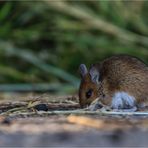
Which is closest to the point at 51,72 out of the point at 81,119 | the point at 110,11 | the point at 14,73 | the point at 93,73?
the point at 14,73

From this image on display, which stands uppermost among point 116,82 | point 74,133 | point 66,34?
point 66,34

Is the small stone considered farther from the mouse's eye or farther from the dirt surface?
the dirt surface

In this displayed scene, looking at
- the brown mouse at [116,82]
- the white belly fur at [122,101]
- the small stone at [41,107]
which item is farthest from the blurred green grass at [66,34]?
the small stone at [41,107]

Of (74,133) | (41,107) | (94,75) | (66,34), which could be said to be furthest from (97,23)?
(74,133)

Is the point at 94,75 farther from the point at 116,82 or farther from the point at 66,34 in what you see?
the point at 66,34

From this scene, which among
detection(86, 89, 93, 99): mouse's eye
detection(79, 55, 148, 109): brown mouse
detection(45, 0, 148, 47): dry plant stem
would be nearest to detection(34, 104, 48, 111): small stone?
detection(79, 55, 148, 109): brown mouse

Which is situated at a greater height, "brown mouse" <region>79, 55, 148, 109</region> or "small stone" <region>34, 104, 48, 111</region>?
"brown mouse" <region>79, 55, 148, 109</region>

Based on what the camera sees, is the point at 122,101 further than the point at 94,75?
No
